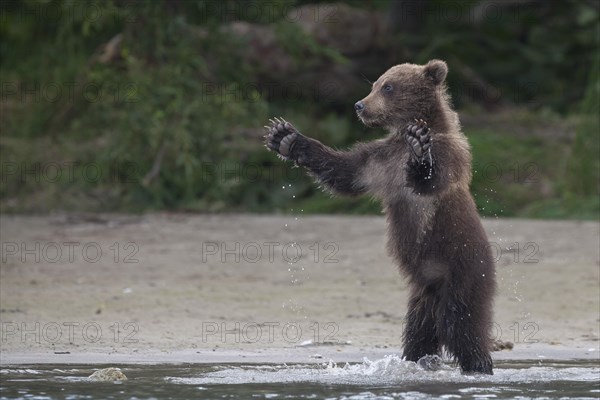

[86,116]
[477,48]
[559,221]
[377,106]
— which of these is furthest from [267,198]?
[377,106]

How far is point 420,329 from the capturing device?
778 centimetres

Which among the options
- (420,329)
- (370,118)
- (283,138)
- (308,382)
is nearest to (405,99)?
(370,118)

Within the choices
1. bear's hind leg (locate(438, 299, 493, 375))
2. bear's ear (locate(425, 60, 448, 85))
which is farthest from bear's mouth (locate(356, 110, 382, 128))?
bear's hind leg (locate(438, 299, 493, 375))

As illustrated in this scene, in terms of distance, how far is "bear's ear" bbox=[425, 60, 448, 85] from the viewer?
7965mm

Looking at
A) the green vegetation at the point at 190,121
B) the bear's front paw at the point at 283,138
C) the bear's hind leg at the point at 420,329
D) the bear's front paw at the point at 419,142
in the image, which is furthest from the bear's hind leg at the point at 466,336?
the green vegetation at the point at 190,121

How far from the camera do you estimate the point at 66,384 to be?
7.27m

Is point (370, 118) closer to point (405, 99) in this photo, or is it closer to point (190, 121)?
point (405, 99)

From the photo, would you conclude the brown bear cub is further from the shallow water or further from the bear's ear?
the shallow water

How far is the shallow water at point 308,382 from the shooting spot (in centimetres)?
702

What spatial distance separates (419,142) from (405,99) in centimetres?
83

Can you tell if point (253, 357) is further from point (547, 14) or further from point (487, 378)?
point (547, 14)

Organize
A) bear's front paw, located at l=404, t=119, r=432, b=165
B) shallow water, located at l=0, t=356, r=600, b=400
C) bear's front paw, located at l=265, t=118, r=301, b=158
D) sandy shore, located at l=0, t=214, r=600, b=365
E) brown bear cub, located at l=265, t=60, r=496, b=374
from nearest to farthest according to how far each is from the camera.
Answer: shallow water, located at l=0, t=356, r=600, b=400, bear's front paw, located at l=404, t=119, r=432, b=165, brown bear cub, located at l=265, t=60, r=496, b=374, bear's front paw, located at l=265, t=118, r=301, b=158, sandy shore, located at l=0, t=214, r=600, b=365

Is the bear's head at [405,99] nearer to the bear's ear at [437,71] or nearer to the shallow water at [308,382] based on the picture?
the bear's ear at [437,71]

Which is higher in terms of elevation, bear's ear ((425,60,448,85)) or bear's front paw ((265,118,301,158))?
bear's ear ((425,60,448,85))
